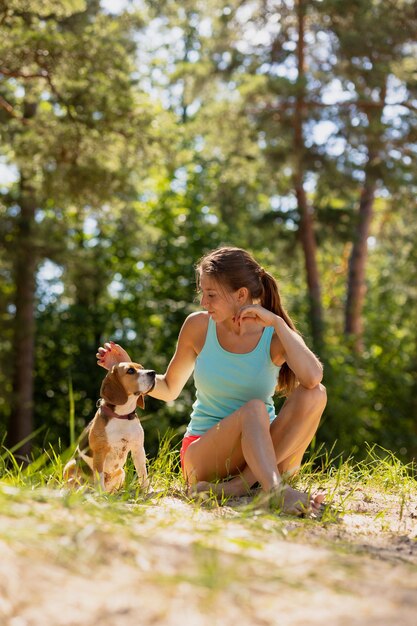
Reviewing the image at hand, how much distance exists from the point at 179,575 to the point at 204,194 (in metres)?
14.2

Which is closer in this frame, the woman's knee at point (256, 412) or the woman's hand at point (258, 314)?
the woman's knee at point (256, 412)

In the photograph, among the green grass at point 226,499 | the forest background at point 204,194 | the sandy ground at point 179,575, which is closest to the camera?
the sandy ground at point 179,575

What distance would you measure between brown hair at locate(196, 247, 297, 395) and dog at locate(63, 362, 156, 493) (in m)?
0.68

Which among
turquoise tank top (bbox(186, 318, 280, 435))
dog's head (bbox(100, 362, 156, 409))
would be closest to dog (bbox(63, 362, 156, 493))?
dog's head (bbox(100, 362, 156, 409))

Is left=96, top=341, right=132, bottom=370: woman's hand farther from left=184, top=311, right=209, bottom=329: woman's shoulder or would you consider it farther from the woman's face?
the woman's face

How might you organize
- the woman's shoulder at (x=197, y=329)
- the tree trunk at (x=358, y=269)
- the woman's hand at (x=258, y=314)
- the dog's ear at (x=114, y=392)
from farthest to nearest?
the tree trunk at (x=358, y=269), the woman's shoulder at (x=197, y=329), the woman's hand at (x=258, y=314), the dog's ear at (x=114, y=392)

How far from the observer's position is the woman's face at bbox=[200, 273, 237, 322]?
438 centimetres

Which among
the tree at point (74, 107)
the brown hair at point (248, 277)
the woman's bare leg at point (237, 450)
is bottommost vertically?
the woman's bare leg at point (237, 450)

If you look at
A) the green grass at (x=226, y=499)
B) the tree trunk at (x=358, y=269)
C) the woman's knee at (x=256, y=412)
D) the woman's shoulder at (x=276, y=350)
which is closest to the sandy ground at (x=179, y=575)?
the green grass at (x=226, y=499)

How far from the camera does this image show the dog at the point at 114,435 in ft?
13.2

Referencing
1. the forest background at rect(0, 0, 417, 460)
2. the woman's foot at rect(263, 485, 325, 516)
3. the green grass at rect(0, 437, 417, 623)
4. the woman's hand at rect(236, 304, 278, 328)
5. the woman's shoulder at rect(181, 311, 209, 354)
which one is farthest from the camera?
the forest background at rect(0, 0, 417, 460)

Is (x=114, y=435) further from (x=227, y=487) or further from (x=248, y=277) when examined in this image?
(x=248, y=277)

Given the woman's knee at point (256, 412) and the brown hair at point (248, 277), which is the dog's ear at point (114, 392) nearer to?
the woman's knee at point (256, 412)

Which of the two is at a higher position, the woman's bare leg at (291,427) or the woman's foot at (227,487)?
the woman's bare leg at (291,427)
